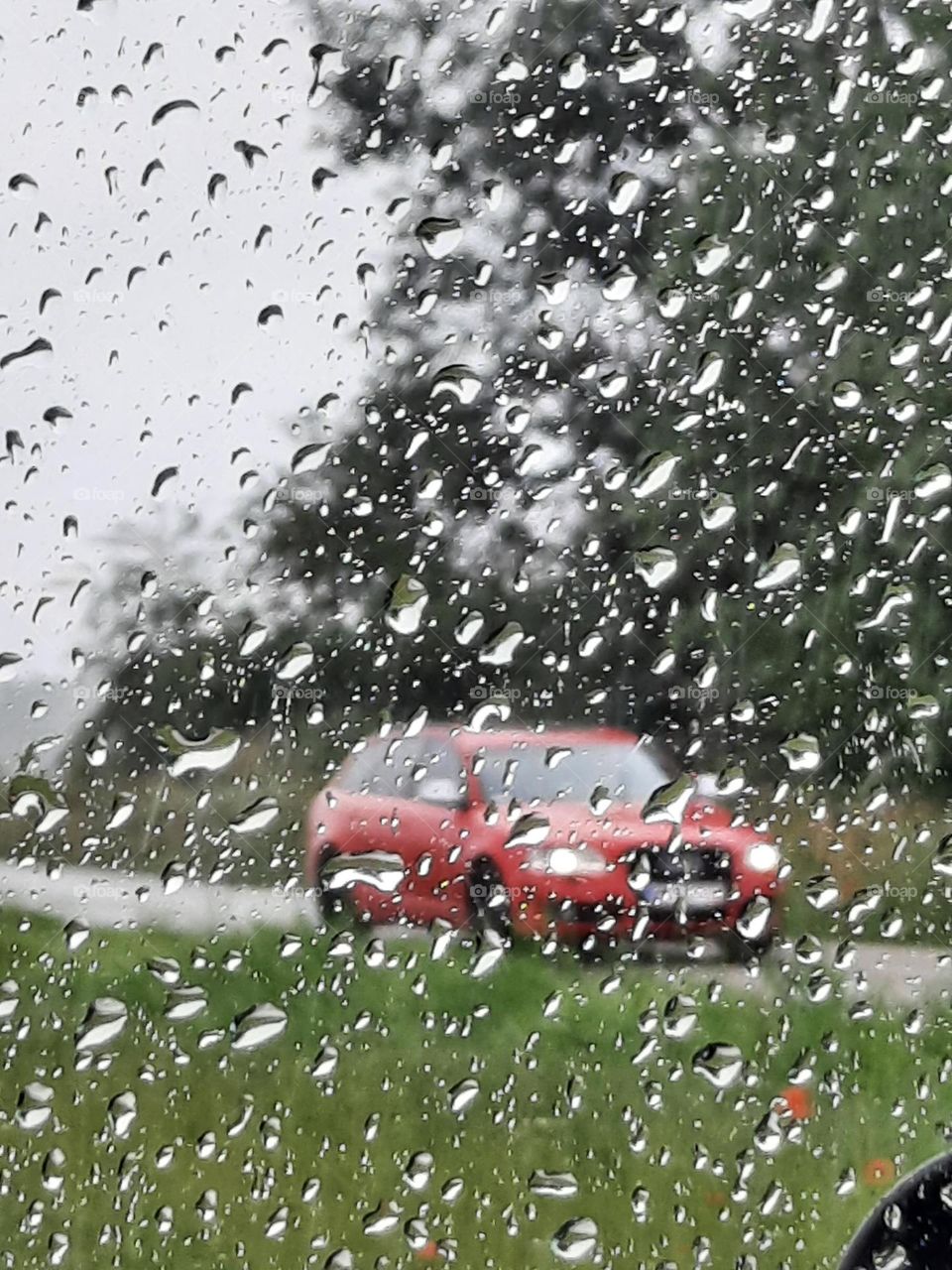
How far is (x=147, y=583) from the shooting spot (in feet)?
2.86

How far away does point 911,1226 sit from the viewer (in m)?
0.92

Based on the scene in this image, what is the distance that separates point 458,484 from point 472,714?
19cm

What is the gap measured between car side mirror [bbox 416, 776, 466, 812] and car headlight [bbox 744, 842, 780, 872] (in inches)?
10.0

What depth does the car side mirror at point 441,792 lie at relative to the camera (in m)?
0.88

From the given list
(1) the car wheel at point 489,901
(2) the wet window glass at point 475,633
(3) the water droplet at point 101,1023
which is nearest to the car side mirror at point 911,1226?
(2) the wet window glass at point 475,633

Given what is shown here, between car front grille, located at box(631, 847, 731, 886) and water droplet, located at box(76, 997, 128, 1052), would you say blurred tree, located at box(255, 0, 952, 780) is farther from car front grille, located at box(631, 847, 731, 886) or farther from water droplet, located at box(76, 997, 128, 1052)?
water droplet, located at box(76, 997, 128, 1052)

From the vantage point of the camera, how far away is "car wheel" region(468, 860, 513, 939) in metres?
0.88

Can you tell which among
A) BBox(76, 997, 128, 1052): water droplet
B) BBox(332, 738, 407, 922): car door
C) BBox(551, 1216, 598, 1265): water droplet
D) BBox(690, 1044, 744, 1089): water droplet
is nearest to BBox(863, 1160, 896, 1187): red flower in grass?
BBox(690, 1044, 744, 1089): water droplet

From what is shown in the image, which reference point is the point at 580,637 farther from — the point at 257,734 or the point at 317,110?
the point at 317,110

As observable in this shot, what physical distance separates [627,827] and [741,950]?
145 millimetres

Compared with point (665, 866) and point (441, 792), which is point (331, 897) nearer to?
point (441, 792)

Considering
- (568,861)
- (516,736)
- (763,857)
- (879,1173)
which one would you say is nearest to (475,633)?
(516,736)

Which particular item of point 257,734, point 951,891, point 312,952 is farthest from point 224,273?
point 951,891

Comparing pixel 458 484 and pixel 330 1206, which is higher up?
pixel 458 484
